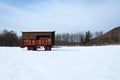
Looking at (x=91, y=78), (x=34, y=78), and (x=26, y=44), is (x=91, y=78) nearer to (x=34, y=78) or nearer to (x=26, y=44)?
(x=34, y=78)

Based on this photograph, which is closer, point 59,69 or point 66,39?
point 59,69

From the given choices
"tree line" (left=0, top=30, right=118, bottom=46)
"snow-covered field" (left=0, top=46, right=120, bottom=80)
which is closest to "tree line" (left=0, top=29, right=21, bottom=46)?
"tree line" (left=0, top=30, right=118, bottom=46)

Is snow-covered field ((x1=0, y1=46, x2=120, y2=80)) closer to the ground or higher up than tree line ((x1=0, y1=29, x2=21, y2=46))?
closer to the ground

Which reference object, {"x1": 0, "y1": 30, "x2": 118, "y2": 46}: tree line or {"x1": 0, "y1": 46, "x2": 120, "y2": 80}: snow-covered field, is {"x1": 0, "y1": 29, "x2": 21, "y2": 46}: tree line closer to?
{"x1": 0, "y1": 30, "x2": 118, "y2": 46}: tree line

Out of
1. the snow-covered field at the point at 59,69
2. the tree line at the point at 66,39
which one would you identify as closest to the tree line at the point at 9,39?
the tree line at the point at 66,39

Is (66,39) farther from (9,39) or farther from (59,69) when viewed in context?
(59,69)

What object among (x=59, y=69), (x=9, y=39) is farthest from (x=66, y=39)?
(x=59, y=69)

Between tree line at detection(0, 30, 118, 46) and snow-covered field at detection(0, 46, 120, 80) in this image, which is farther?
tree line at detection(0, 30, 118, 46)

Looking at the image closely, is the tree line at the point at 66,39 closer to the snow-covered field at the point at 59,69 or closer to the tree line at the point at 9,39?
the tree line at the point at 9,39

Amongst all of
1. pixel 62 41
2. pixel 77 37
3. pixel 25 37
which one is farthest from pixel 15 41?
pixel 25 37

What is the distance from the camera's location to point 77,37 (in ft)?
354

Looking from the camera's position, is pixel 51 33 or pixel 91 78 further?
pixel 51 33

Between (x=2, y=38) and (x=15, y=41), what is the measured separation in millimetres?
5390

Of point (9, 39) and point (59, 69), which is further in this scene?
point (9, 39)
